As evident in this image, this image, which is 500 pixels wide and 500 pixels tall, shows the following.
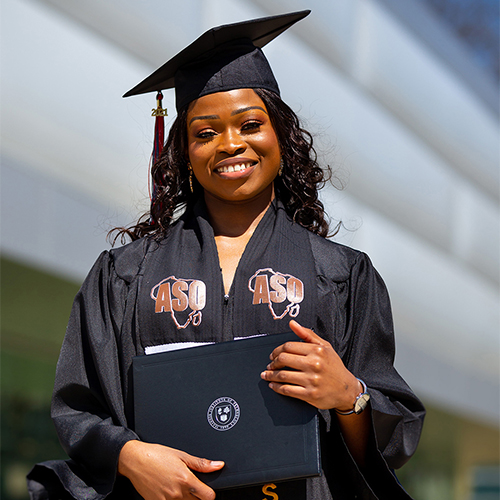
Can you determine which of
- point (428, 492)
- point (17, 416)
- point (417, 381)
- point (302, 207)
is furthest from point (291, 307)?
point (428, 492)

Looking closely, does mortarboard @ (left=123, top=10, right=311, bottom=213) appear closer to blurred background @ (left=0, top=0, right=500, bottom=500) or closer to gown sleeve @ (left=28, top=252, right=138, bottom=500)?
gown sleeve @ (left=28, top=252, right=138, bottom=500)

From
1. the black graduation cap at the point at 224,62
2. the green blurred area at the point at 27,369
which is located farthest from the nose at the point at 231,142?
the green blurred area at the point at 27,369

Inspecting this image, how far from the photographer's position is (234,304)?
1.63 meters

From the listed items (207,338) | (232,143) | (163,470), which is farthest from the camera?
(232,143)

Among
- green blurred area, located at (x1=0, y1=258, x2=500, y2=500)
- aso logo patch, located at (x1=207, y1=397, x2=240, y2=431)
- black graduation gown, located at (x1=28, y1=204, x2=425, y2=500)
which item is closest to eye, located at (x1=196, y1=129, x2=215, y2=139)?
black graduation gown, located at (x1=28, y1=204, x2=425, y2=500)

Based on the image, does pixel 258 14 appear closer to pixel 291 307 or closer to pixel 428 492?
pixel 291 307

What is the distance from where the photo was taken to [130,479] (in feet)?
4.79

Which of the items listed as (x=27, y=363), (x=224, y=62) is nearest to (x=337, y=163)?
(x=27, y=363)

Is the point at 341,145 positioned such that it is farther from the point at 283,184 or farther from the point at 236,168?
the point at 236,168

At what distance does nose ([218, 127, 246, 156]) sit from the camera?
170 centimetres

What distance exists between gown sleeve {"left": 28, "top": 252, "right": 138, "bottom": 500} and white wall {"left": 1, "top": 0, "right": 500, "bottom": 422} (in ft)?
3.31

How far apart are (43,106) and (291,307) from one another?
1827 mm

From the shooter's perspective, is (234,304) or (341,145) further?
(341,145)

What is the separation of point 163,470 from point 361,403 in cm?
40
